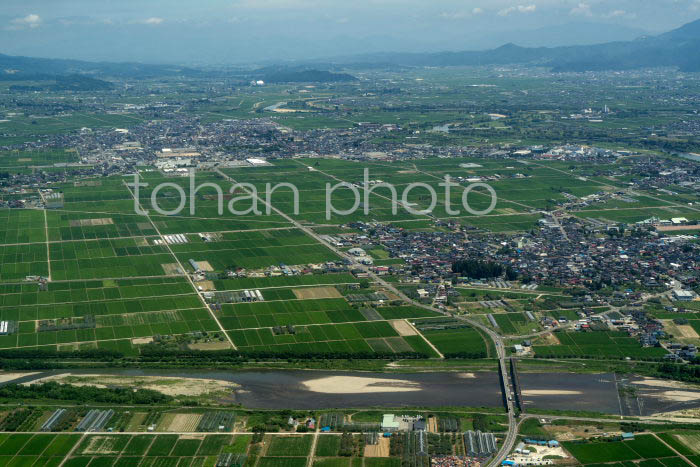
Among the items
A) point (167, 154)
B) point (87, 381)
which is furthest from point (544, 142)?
point (87, 381)

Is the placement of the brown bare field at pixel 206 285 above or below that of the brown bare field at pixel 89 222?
below

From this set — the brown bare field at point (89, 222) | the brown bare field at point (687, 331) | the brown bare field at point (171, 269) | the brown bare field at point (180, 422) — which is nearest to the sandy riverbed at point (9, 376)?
the brown bare field at point (180, 422)

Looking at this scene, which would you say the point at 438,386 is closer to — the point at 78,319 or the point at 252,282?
the point at 252,282

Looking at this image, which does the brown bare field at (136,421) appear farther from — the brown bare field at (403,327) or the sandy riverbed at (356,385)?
the brown bare field at (403,327)

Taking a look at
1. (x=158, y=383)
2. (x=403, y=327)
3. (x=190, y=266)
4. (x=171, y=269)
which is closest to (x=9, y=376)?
(x=158, y=383)

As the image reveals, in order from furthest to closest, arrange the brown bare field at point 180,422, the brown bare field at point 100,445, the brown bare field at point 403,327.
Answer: the brown bare field at point 403,327, the brown bare field at point 180,422, the brown bare field at point 100,445

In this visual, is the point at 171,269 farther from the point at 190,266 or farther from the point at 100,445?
the point at 100,445

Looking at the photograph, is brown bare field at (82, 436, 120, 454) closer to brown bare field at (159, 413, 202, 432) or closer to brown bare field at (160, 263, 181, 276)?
brown bare field at (159, 413, 202, 432)
